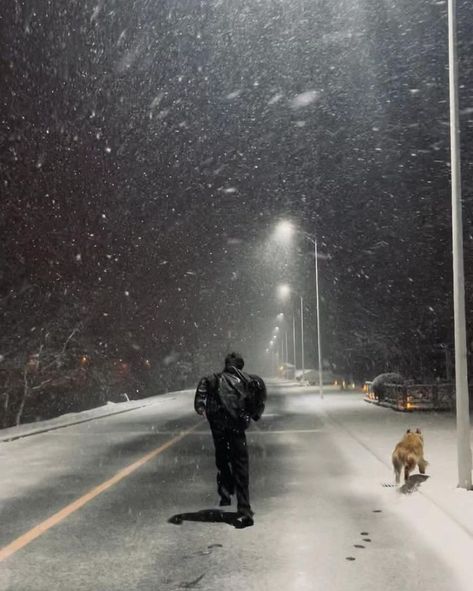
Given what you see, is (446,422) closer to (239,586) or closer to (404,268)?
(239,586)

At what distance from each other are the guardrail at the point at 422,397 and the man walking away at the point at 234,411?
768 inches

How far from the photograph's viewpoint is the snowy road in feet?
18.3

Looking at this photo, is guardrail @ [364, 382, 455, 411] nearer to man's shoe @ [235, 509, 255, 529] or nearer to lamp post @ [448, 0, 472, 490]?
lamp post @ [448, 0, 472, 490]

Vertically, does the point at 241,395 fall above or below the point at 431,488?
above

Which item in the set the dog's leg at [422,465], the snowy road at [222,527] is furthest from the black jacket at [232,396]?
the dog's leg at [422,465]

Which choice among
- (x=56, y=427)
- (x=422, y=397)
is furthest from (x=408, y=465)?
(x=422, y=397)

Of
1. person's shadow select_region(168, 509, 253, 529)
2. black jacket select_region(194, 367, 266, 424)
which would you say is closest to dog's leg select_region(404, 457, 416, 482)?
person's shadow select_region(168, 509, 253, 529)

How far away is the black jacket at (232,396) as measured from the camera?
24.2 ft

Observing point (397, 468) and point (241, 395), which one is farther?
point (397, 468)

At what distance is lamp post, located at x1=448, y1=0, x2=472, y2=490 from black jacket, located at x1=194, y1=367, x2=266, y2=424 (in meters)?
2.92

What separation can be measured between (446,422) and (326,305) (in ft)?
187

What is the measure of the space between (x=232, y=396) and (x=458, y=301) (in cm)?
355

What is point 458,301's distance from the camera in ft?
30.5

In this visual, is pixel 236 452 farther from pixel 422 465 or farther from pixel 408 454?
pixel 422 465
